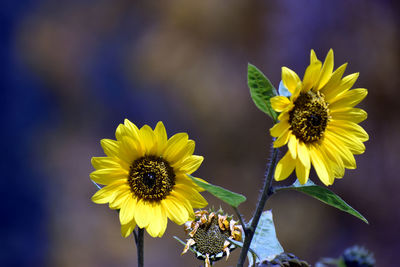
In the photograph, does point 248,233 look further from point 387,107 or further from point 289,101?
point 387,107

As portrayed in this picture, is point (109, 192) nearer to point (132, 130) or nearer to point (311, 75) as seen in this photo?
point (132, 130)

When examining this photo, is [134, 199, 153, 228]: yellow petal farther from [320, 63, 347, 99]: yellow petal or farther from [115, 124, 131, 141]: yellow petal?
[320, 63, 347, 99]: yellow petal

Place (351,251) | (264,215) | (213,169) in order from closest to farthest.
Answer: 1. (351,251)
2. (264,215)
3. (213,169)

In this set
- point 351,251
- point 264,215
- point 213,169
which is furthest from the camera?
point 213,169

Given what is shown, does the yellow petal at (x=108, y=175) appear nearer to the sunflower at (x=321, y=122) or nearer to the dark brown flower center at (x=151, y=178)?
the dark brown flower center at (x=151, y=178)

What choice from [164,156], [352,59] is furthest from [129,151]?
[352,59]

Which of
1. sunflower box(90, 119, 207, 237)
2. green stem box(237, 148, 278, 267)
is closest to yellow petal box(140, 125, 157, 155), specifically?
sunflower box(90, 119, 207, 237)

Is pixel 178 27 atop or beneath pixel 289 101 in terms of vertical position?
atop

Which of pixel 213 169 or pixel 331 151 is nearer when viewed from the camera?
pixel 331 151
